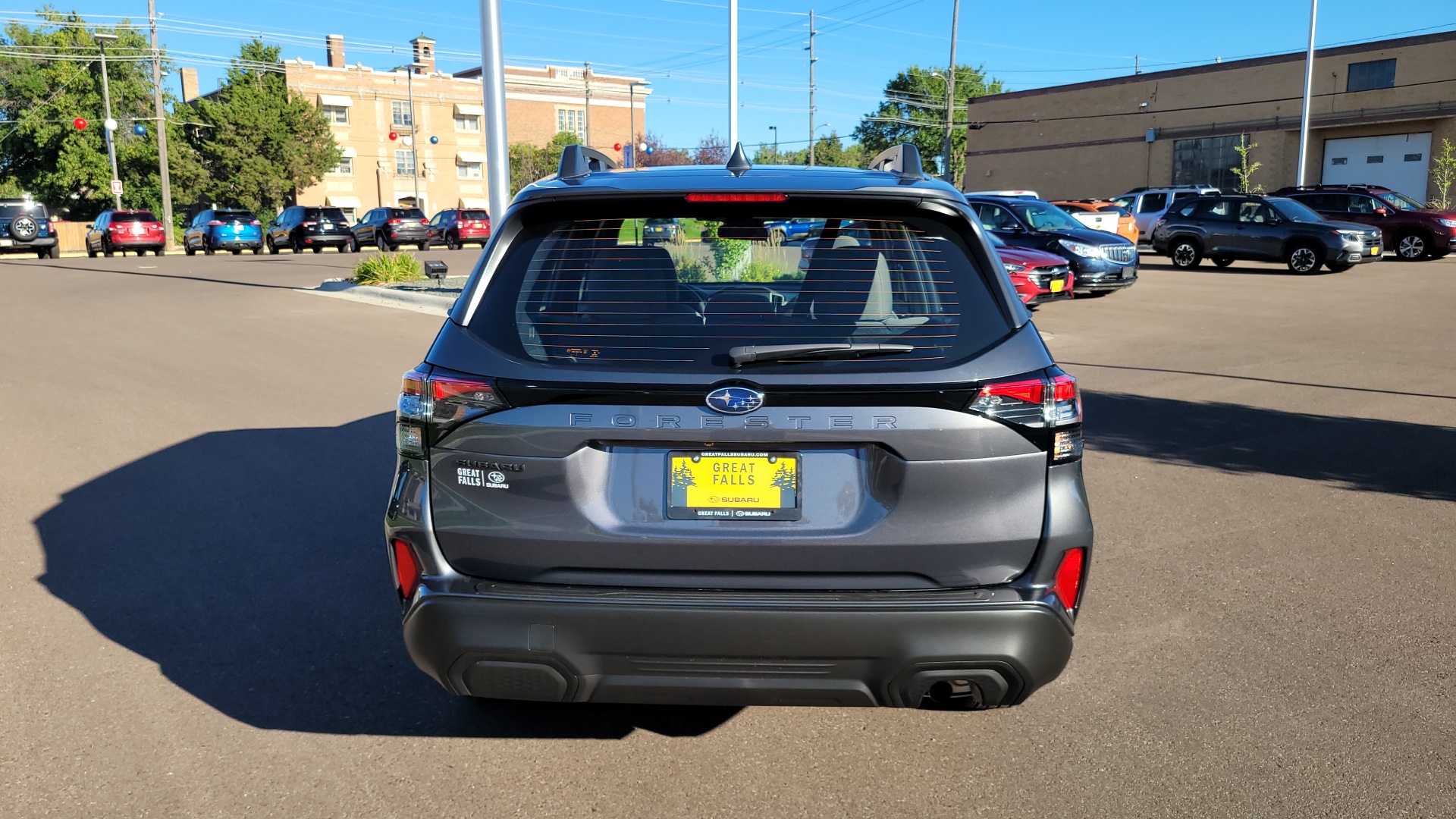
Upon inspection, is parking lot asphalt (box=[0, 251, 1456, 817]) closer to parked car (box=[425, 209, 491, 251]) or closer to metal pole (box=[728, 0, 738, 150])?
metal pole (box=[728, 0, 738, 150])

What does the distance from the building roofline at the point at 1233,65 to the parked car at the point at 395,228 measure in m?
34.7

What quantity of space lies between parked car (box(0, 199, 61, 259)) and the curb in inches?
929

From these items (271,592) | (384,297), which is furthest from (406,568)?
(384,297)

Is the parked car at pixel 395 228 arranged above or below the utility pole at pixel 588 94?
below

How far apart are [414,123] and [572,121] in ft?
68.4

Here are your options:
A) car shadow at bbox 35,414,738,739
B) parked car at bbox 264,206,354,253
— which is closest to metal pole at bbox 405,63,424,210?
parked car at bbox 264,206,354,253

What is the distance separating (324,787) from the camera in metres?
3.44

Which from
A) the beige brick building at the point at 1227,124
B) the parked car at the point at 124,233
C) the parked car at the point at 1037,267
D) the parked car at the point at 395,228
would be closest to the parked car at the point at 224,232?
the parked car at the point at 124,233

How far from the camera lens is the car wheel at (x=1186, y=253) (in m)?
26.8

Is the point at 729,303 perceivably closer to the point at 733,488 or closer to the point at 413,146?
the point at 733,488

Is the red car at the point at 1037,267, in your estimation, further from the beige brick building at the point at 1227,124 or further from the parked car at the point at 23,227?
the beige brick building at the point at 1227,124

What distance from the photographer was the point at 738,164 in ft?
12.6

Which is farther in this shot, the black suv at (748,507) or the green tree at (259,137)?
the green tree at (259,137)

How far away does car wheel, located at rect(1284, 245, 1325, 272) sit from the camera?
24828 millimetres
